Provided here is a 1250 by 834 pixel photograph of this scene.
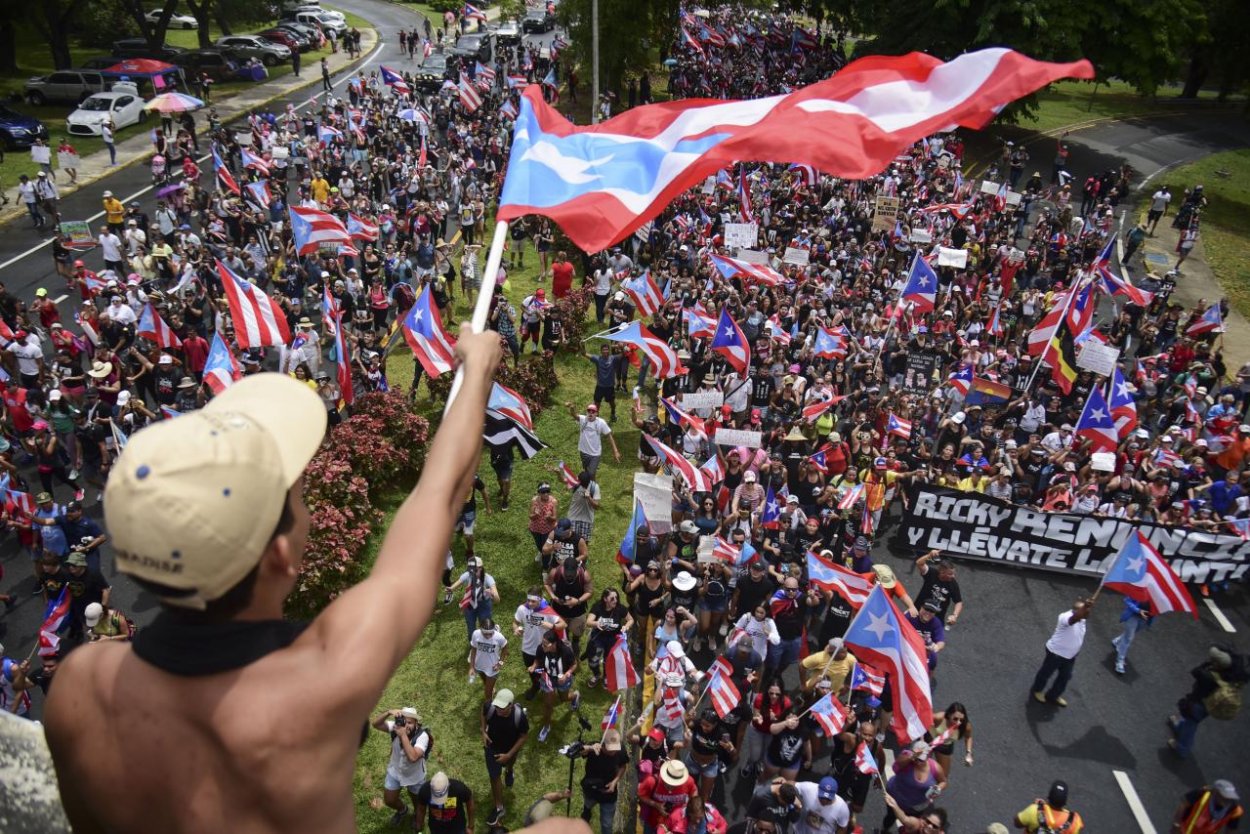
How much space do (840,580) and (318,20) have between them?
6115 centimetres

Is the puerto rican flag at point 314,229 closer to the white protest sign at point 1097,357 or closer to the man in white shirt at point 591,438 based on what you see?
the man in white shirt at point 591,438

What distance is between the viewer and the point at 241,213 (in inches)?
972

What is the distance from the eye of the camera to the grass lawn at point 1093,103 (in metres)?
51.3

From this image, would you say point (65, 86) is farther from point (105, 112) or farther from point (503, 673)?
point (503, 673)

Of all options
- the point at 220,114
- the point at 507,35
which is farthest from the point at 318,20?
the point at 220,114

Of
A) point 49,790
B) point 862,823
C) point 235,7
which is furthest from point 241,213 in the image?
point 235,7

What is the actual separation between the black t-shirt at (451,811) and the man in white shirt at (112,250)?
62.7 feet

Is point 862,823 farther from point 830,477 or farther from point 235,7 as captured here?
point 235,7

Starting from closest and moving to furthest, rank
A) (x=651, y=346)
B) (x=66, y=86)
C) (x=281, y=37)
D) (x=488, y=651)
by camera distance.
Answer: (x=488, y=651)
(x=651, y=346)
(x=66, y=86)
(x=281, y=37)

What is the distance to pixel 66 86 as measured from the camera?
1521 inches

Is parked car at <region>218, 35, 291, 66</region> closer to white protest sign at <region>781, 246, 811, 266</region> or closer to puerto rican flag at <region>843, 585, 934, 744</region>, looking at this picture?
white protest sign at <region>781, 246, 811, 266</region>

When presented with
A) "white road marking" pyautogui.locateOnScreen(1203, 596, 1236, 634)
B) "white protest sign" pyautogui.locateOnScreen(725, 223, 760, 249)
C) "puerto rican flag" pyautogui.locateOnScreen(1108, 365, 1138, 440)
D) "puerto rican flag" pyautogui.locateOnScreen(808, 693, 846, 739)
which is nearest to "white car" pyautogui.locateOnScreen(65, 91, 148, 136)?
"white protest sign" pyautogui.locateOnScreen(725, 223, 760, 249)

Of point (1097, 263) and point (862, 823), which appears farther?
point (1097, 263)

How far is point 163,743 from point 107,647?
9.8 inches
